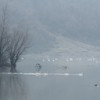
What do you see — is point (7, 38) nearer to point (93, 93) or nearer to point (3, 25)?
point (3, 25)

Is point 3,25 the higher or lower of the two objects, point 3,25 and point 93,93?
the higher

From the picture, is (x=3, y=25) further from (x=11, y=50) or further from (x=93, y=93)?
(x=93, y=93)

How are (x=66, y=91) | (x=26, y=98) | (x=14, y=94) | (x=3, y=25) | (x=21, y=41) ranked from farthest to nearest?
(x=21, y=41)
(x=3, y=25)
(x=66, y=91)
(x=14, y=94)
(x=26, y=98)

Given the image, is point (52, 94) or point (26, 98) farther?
point (52, 94)

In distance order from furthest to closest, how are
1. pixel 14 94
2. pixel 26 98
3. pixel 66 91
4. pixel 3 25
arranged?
pixel 3 25 → pixel 66 91 → pixel 14 94 → pixel 26 98

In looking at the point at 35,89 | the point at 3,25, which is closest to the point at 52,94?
the point at 35,89

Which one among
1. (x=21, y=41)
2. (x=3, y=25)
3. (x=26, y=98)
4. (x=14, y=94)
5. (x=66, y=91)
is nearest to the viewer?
(x=26, y=98)

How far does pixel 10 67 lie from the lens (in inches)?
2953

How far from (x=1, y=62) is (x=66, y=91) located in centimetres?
3732

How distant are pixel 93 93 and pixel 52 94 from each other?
331 centimetres

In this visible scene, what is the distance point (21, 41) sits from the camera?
75812 millimetres

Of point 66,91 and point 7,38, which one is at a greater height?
point 7,38

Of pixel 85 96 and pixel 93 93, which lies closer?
pixel 85 96

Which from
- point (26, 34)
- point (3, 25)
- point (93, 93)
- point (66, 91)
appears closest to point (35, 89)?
point (66, 91)
